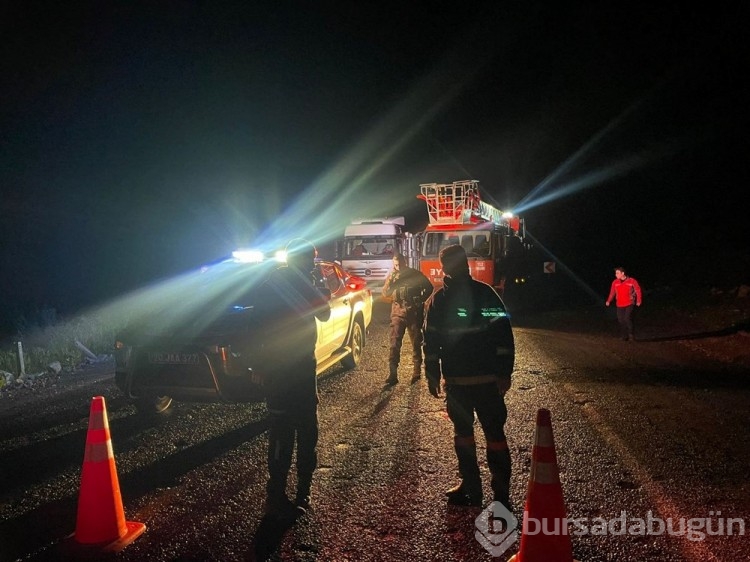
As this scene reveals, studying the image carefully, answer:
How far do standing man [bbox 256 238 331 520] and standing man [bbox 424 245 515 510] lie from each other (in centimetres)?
94

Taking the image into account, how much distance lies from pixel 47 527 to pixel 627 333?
10.6m

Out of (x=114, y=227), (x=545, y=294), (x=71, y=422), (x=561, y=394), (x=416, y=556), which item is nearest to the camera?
(x=416, y=556)

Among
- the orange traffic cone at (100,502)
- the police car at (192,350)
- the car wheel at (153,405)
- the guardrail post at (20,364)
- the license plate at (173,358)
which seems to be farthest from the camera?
the guardrail post at (20,364)

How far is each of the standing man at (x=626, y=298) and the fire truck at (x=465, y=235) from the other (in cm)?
471

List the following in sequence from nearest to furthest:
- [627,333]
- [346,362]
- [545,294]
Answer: [346,362] < [627,333] < [545,294]

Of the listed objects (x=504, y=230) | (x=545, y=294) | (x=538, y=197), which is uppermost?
(x=538, y=197)

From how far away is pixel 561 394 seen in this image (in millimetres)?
6887

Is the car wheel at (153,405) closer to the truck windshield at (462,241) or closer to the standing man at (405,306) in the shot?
the standing man at (405,306)

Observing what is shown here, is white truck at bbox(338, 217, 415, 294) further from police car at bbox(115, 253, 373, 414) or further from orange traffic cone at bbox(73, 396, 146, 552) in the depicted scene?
orange traffic cone at bbox(73, 396, 146, 552)

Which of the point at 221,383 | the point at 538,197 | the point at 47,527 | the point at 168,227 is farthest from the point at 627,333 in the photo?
the point at 538,197

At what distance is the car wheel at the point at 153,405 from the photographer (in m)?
6.02

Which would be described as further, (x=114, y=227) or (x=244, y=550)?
(x=114, y=227)

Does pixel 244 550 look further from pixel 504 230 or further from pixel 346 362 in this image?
pixel 504 230

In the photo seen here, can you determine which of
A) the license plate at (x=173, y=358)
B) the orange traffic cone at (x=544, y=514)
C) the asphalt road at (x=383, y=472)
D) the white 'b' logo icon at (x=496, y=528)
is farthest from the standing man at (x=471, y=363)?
the license plate at (x=173, y=358)
